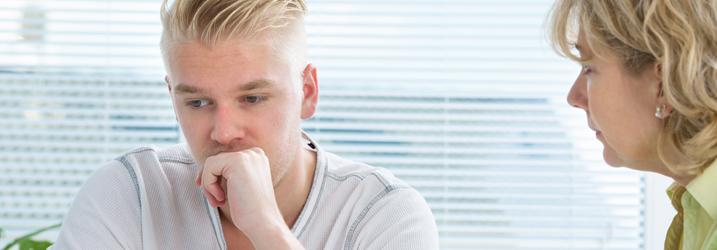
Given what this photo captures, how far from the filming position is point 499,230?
3234 mm

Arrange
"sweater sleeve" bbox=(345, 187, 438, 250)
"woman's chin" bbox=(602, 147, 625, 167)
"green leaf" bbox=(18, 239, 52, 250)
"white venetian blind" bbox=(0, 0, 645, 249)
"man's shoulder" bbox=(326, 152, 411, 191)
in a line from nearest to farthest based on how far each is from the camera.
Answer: "woman's chin" bbox=(602, 147, 625, 167), "sweater sleeve" bbox=(345, 187, 438, 250), "man's shoulder" bbox=(326, 152, 411, 191), "green leaf" bbox=(18, 239, 52, 250), "white venetian blind" bbox=(0, 0, 645, 249)

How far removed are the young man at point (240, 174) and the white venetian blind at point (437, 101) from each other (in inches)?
53.6

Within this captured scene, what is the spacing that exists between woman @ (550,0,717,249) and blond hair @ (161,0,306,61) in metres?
0.53

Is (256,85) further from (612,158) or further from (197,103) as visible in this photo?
(612,158)

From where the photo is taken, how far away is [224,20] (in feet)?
5.51

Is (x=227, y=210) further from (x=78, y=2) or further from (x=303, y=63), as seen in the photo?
(x=78, y=2)

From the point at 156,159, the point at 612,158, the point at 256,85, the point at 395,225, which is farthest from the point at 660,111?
the point at 156,159

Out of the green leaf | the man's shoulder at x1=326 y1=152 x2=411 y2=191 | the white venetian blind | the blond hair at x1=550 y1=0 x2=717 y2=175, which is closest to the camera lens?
the blond hair at x1=550 y1=0 x2=717 y2=175

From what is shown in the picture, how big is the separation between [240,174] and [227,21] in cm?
29

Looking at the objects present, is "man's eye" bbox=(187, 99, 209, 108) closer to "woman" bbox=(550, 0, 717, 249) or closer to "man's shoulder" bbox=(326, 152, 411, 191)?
"man's shoulder" bbox=(326, 152, 411, 191)

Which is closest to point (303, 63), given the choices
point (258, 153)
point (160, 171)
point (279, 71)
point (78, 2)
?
point (279, 71)

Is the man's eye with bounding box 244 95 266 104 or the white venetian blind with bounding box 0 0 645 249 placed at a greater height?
the man's eye with bounding box 244 95 266 104

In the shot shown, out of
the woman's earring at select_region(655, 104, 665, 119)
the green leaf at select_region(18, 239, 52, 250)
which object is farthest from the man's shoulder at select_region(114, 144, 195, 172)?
the woman's earring at select_region(655, 104, 665, 119)

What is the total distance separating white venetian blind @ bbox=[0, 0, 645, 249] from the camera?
3.21 m
